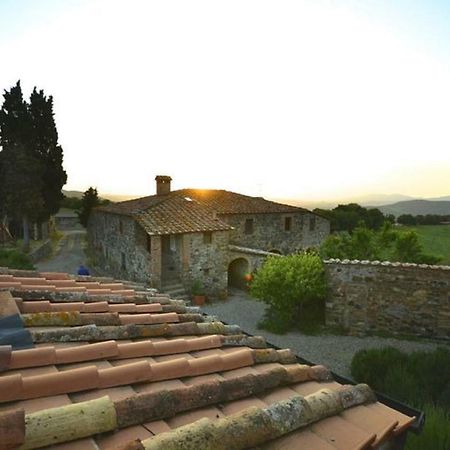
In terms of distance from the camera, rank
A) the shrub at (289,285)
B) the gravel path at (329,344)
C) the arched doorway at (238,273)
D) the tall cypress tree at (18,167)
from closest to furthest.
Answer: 1. the gravel path at (329,344)
2. the shrub at (289,285)
3. the arched doorway at (238,273)
4. the tall cypress tree at (18,167)

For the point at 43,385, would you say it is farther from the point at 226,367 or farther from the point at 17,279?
the point at 17,279

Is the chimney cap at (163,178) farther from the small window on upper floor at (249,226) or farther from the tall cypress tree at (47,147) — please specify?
the tall cypress tree at (47,147)

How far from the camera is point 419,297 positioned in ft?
43.5

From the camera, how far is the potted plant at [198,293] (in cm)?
1815

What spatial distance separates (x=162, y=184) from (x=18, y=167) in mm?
9092

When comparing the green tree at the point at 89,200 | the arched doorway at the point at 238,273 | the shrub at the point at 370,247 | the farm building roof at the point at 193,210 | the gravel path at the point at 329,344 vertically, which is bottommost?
the gravel path at the point at 329,344

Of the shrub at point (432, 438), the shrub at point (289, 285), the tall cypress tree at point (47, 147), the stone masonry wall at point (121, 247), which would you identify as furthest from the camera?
the tall cypress tree at point (47, 147)

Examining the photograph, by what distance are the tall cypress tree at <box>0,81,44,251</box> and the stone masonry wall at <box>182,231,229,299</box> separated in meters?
11.7

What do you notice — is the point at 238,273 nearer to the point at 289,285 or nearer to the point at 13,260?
the point at 289,285

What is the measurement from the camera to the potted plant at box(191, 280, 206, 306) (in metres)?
18.1

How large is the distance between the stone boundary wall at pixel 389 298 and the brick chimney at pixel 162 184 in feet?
48.8

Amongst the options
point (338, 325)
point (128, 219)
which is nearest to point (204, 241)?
point (128, 219)

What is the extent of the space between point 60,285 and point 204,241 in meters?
13.6

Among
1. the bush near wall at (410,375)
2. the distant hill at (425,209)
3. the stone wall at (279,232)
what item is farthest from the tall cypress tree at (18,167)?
the distant hill at (425,209)
